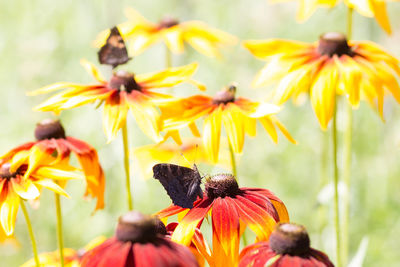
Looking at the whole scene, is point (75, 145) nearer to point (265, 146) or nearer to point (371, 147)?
point (265, 146)

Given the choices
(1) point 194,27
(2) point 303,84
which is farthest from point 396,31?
(2) point 303,84

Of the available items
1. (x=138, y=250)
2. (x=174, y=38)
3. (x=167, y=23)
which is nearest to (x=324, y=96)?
(x=138, y=250)

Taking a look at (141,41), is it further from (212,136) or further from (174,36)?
(212,136)

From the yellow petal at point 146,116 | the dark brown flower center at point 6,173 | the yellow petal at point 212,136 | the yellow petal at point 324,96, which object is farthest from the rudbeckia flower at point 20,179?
the yellow petal at point 324,96

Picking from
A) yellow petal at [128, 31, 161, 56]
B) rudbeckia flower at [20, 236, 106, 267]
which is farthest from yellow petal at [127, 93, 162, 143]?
yellow petal at [128, 31, 161, 56]

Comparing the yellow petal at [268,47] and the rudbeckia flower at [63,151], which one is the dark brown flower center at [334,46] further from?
the rudbeckia flower at [63,151]
